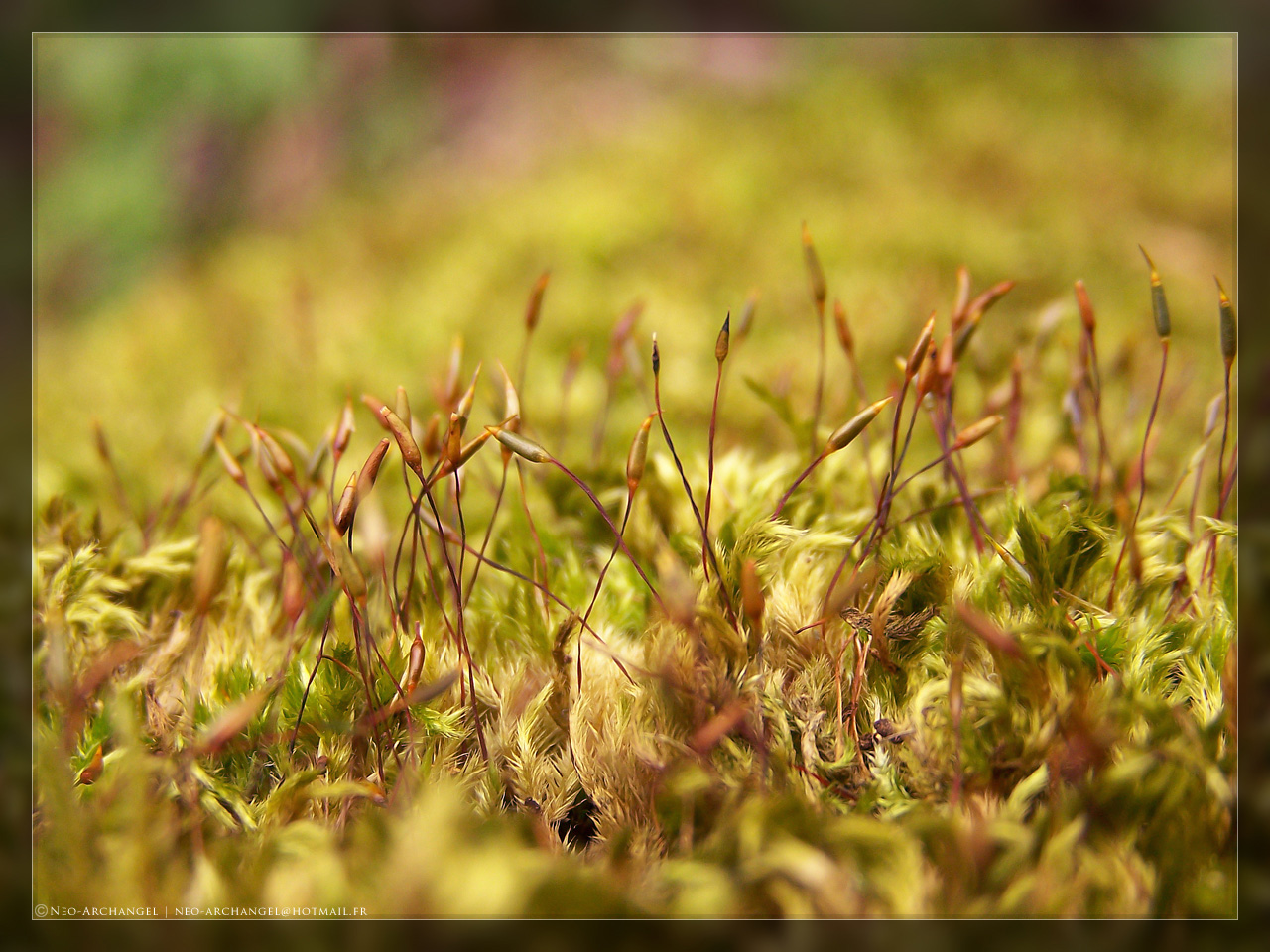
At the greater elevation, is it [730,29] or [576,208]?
[730,29]

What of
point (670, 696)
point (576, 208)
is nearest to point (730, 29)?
point (576, 208)

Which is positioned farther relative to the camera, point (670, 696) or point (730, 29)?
point (730, 29)

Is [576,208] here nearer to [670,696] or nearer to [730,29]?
[730,29]

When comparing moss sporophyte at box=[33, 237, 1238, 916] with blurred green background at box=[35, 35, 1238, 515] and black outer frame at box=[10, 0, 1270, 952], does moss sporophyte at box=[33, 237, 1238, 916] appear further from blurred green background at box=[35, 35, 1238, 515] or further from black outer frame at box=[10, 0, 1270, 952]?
blurred green background at box=[35, 35, 1238, 515]

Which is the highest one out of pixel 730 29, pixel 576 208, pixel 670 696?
pixel 730 29

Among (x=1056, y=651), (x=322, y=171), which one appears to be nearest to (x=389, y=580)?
(x=1056, y=651)

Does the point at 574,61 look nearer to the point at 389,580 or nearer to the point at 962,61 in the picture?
the point at 962,61

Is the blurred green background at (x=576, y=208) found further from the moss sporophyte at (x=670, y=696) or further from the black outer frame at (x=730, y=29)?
the moss sporophyte at (x=670, y=696)

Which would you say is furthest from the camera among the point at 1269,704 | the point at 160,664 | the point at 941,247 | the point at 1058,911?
the point at 941,247

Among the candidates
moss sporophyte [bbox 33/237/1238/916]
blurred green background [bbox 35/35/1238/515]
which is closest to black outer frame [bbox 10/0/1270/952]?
moss sporophyte [bbox 33/237/1238/916]
